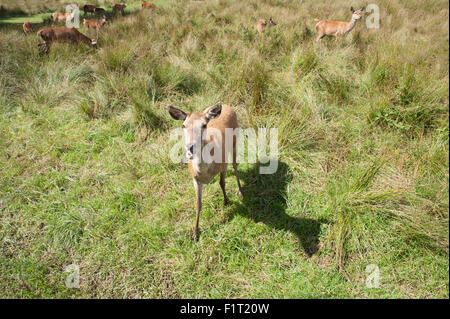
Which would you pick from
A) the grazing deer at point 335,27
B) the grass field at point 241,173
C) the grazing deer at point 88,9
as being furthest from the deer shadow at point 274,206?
the grazing deer at point 88,9

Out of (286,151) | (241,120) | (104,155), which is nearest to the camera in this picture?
(286,151)

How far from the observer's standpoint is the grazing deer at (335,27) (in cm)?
678

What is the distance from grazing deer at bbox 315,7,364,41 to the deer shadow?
17.1ft

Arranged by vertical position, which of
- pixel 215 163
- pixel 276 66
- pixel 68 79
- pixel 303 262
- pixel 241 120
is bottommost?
pixel 303 262

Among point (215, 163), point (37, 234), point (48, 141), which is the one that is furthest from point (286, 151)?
point (48, 141)

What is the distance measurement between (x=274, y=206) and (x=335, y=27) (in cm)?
624

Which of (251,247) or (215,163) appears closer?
(215,163)

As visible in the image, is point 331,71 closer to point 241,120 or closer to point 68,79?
point 241,120

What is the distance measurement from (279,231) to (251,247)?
37 centimetres

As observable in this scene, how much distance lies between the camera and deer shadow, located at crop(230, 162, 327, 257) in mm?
2797

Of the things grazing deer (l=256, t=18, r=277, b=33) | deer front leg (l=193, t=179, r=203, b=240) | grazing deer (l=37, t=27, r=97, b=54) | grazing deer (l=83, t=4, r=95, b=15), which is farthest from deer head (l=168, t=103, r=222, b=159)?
grazing deer (l=83, t=4, r=95, b=15)

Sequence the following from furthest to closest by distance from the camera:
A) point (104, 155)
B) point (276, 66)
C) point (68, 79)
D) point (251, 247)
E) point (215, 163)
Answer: point (276, 66), point (68, 79), point (104, 155), point (251, 247), point (215, 163)

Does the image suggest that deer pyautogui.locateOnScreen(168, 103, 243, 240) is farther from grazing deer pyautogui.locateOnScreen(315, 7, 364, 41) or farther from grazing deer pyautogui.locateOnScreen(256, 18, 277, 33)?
grazing deer pyautogui.locateOnScreen(315, 7, 364, 41)

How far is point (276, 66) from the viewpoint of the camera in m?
5.30
